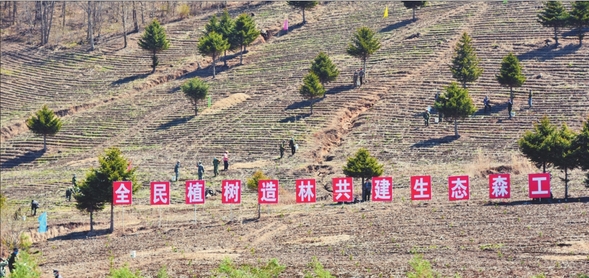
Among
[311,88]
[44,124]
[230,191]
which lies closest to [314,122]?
[311,88]

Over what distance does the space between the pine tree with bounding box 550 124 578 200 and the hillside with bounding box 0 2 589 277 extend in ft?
5.73

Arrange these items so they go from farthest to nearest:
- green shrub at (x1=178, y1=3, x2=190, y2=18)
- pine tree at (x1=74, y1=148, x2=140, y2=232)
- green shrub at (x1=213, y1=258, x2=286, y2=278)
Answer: green shrub at (x1=178, y1=3, x2=190, y2=18), pine tree at (x1=74, y1=148, x2=140, y2=232), green shrub at (x1=213, y1=258, x2=286, y2=278)

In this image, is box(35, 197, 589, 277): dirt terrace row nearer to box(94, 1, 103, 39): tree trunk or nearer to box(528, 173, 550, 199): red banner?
box(528, 173, 550, 199): red banner

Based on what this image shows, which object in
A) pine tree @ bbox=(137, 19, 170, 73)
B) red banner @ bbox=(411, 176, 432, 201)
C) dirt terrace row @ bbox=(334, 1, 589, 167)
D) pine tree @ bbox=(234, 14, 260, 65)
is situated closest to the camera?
red banner @ bbox=(411, 176, 432, 201)

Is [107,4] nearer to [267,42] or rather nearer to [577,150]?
[267,42]

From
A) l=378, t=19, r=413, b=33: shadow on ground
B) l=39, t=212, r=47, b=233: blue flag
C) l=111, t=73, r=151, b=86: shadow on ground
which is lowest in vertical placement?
l=39, t=212, r=47, b=233: blue flag

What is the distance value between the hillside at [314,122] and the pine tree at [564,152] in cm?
175

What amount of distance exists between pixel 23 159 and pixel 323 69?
68.0 feet

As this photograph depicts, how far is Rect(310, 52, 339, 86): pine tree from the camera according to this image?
216 ft

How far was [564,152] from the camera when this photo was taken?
1711 inches

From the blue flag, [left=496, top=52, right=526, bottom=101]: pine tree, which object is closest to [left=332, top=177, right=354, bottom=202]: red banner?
the blue flag

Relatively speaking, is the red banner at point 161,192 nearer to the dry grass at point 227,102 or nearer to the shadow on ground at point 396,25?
the dry grass at point 227,102

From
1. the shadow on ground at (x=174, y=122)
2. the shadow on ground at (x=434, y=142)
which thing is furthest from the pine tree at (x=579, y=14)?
the shadow on ground at (x=174, y=122)

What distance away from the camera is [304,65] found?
7562 centimetres
